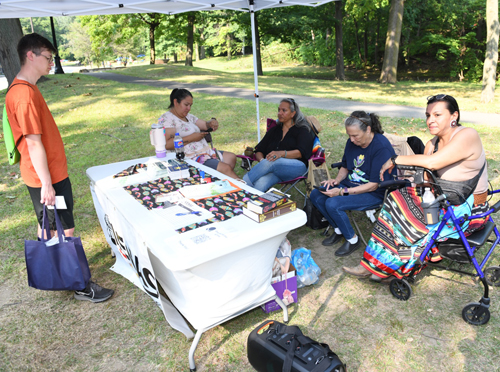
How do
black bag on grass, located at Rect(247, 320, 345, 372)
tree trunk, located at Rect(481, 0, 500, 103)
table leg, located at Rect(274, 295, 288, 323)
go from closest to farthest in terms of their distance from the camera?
black bag on grass, located at Rect(247, 320, 345, 372) < table leg, located at Rect(274, 295, 288, 323) < tree trunk, located at Rect(481, 0, 500, 103)

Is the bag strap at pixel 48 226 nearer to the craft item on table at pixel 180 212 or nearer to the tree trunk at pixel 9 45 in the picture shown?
the craft item on table at pixel 180 212

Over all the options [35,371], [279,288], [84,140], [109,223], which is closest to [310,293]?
[279,288]

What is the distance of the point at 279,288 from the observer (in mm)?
2598

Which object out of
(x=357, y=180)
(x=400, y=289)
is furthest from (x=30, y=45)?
(x=400, y=289)

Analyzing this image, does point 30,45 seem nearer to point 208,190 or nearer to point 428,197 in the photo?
point 208,190

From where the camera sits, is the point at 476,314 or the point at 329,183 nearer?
the point at 476,314

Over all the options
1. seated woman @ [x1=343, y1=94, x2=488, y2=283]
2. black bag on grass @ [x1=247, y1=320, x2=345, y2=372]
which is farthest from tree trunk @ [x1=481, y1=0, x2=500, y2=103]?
black bag on grass @ [x1=247, y1=320, x2=345, y2=372]

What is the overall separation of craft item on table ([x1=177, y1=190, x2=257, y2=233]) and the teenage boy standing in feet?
3.55

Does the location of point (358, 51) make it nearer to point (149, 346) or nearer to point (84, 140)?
point (84, 140)

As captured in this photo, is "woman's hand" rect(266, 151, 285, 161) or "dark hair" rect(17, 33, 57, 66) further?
"woman's hand" rect(266, 151, 285, 161)

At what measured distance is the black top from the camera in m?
3.99

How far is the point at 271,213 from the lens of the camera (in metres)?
2.19

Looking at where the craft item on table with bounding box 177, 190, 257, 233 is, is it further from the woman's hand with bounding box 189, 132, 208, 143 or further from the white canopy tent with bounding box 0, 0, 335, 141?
the white canopy tent with bounding box 0, 0, 335, 141

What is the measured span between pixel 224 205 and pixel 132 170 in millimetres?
1208
